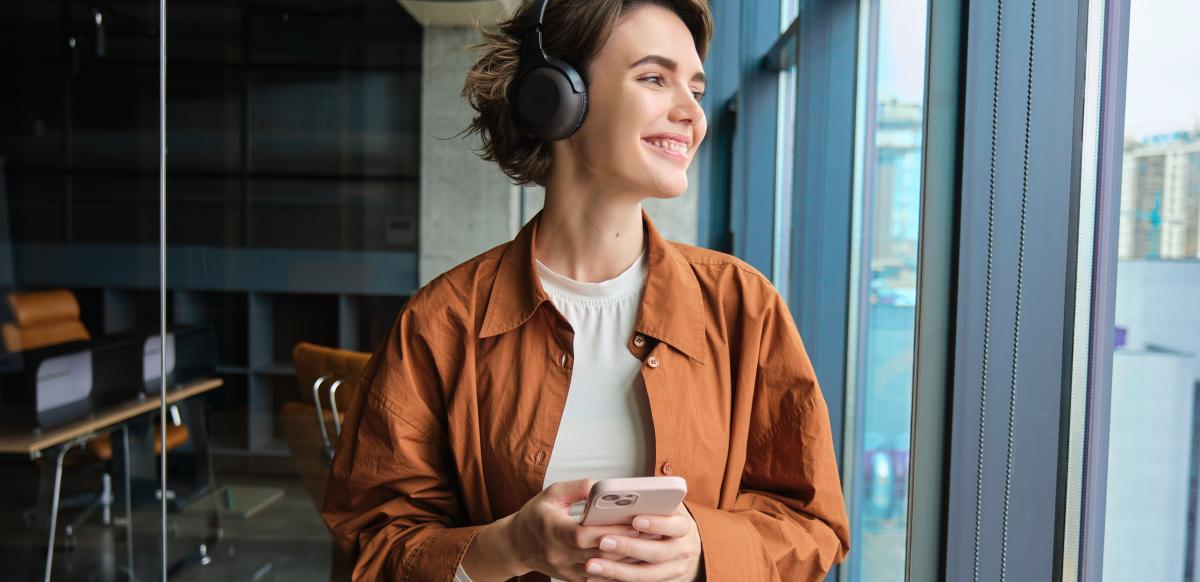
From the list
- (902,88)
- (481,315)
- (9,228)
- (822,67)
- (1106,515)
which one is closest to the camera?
(1106,515)

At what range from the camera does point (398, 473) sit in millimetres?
1073

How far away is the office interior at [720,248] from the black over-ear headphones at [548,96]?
18 centimetres

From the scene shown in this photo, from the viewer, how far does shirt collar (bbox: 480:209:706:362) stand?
3.53ft

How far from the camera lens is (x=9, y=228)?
2434 mm

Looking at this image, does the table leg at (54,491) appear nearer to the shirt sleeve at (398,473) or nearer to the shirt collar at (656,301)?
the shirt sleeve at (398,473)

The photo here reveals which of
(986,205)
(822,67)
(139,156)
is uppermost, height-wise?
(822,67)

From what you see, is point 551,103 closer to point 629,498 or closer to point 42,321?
point 629,498

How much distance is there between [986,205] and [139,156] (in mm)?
2562

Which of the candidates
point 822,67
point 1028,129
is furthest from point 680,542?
point 822,67

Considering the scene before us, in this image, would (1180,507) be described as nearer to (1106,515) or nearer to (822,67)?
(1106,515)

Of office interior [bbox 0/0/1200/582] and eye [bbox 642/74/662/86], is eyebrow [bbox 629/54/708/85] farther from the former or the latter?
office interior [bbox 0/0/1200/582]

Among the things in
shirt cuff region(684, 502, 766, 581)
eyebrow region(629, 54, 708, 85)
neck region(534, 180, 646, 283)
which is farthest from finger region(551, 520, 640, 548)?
eyebrow region(629, 54, 708, 85)

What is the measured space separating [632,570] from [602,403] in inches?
9.2

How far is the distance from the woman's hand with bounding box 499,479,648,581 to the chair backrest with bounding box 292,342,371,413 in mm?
2100
